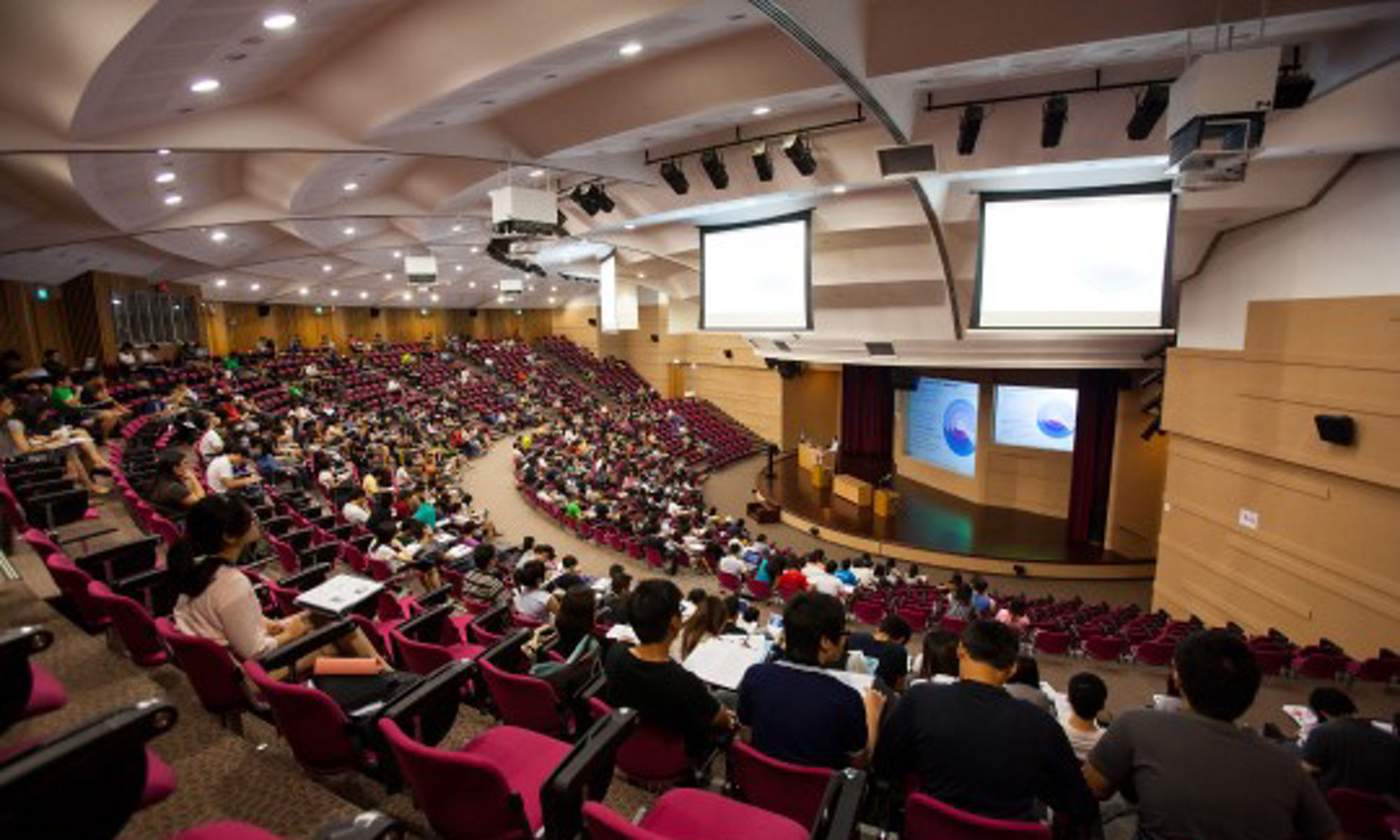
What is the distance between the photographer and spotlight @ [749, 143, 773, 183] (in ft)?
25.7

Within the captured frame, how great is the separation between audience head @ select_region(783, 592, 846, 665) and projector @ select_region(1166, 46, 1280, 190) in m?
4.58

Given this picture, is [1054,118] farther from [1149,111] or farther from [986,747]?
[986,747]

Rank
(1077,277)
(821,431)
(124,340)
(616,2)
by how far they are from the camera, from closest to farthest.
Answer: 1. (616,2)
2. (1077,277)
3. (124,340)
4. (821,431)

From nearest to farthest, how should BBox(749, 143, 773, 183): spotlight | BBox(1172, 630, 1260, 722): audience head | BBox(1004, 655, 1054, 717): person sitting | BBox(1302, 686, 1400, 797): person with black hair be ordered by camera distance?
BBox(1172, 630, 1260, 722): audience head, BBox(1004, 655, 1054, 717): person sitting, BBox(1302, 686, 1400, 797): person with black hair, BBox(749, 143, 773, 183): spotlight

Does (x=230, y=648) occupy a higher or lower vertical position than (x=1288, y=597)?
higher

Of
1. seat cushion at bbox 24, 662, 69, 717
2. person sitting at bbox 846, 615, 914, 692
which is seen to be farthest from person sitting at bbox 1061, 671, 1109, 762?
seat cushion at bbox 24, 662, 69, 717

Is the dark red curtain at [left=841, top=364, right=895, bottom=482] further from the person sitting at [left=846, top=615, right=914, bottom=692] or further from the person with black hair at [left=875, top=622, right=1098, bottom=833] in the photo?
the person with black hair at [left=875, top=622, right=1098, bottom=833]

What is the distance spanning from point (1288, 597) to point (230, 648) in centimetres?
1131

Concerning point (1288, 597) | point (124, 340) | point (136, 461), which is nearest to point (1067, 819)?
point (1288, 597)

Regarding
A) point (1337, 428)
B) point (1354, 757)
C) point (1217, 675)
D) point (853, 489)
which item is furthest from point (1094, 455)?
point (1217, 675)

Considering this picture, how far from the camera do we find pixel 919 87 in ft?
21.0

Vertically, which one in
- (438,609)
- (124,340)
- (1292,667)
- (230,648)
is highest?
(124,340)

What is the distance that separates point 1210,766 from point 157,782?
2932mm

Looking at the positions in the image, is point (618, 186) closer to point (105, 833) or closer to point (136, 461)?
point (136, 461)
